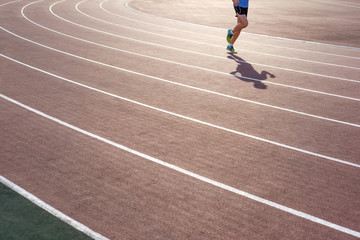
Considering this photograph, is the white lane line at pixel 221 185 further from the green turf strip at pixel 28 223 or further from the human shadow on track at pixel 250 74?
the human shadow on track at pixel 250 74

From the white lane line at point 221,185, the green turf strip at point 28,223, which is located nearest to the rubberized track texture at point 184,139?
the white lane line at point 221,185

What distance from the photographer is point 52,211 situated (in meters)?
3.78

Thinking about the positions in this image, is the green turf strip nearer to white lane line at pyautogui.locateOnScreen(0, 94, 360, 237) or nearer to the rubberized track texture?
the rubberized track texture

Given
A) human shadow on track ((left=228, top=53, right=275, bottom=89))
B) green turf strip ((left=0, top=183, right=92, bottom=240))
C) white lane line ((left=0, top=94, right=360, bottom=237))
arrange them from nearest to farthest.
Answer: green turf strip ((left=0, top=183, right=92, bottom=240))
white lane line ((left=0, top=94, right=360, bottom=237))
human shadow on track ((left=228, top=53, right=275, bottom=89))

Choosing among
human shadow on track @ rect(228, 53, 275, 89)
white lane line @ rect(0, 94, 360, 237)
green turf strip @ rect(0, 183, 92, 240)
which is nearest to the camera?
green turf strip @ rect(0, 183, 92, 240)

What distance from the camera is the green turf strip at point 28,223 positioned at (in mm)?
3406

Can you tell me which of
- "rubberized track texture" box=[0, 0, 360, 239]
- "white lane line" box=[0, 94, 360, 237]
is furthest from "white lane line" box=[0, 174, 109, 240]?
"white lane line" box=[0, 94, 360, 237]

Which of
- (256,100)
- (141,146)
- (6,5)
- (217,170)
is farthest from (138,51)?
(6,5)

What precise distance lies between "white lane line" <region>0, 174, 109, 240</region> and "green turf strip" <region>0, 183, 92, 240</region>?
0.12ft

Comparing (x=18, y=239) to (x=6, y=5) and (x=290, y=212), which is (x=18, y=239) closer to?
(x=290, y=212)

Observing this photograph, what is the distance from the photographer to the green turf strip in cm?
341

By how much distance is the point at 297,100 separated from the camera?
7305mm

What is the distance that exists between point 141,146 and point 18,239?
7.14 ft

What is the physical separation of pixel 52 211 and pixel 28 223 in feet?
0.87
